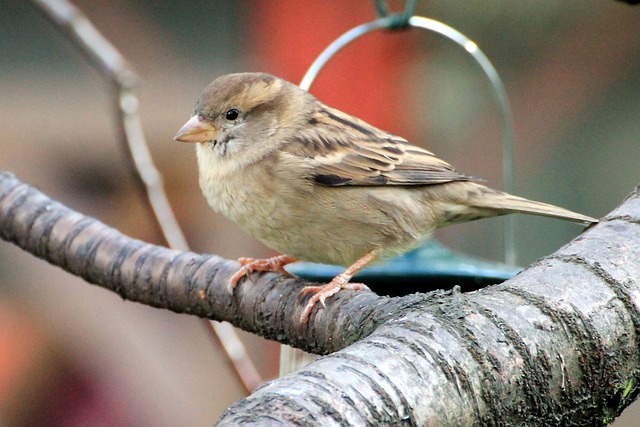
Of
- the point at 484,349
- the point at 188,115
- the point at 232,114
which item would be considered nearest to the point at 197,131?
the point at 232,114

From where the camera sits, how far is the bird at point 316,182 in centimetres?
262

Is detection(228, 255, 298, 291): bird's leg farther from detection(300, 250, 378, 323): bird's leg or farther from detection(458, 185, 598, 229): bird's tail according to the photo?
detection(458, 185, 598, 229): bird's tail

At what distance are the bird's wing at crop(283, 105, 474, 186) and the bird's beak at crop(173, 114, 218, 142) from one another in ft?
0.73

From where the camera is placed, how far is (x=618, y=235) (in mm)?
1915

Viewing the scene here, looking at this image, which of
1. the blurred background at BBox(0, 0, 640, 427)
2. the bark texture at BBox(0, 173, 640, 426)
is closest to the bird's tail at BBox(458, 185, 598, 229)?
the bark texture at BBox(0, 173, 640, 426)

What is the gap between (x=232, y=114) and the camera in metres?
2.80

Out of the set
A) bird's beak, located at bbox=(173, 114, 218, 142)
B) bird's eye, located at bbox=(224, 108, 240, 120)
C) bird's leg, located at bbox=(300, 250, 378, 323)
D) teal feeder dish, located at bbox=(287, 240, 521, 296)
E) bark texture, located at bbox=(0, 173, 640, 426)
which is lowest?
teal feeder dish, located at bbox=(287, 240, 521, 296)

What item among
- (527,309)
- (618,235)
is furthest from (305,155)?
(527,309)

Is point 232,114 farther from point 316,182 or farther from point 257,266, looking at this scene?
point 257,266

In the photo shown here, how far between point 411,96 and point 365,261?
2.97 m

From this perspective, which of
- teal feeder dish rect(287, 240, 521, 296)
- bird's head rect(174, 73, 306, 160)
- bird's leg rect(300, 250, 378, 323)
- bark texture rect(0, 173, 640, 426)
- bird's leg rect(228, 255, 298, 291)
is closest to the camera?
bark texture rect(0, 173, 640, 426)

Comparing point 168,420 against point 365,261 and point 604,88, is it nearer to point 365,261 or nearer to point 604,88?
point 365,261

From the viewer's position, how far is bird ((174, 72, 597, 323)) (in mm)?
2623

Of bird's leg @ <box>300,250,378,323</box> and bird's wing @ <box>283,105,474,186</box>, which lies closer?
bird's leg @ <box>300,250,378,323</box>
